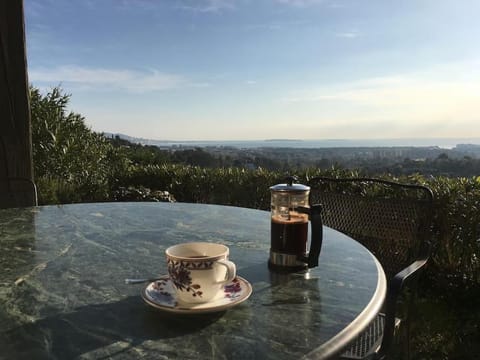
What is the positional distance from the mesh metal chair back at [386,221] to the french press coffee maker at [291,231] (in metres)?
0.67

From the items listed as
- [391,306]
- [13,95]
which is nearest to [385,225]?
[391,306]

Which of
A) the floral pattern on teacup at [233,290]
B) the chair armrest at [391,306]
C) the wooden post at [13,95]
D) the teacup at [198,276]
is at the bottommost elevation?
the chair armrest at [391,306]

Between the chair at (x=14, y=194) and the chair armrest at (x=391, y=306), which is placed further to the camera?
the chair at (x=14, y=194)

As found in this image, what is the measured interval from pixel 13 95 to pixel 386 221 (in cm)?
286

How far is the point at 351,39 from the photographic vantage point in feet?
19.6

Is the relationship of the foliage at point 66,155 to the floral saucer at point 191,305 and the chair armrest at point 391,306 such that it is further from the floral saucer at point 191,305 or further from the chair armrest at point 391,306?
the chair armrest at point 391,306

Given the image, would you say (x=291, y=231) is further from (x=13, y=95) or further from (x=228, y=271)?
(x=13, y=95)

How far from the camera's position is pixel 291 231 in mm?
1207

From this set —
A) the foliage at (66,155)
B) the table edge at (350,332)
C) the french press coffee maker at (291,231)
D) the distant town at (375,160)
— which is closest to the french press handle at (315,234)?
the french press coffee maker at (291,231)

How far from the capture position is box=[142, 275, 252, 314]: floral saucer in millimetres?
900

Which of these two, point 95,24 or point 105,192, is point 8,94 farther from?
point 95,24

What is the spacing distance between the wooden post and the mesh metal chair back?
2388 mm

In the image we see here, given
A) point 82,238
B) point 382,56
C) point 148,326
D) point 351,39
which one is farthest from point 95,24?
point 148,326

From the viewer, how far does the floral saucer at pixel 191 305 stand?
0.90 m
